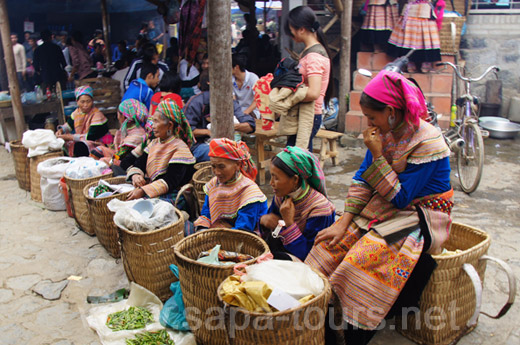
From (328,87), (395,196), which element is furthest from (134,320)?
(328,87)

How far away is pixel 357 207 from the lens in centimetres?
280

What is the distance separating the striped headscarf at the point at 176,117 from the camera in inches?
156

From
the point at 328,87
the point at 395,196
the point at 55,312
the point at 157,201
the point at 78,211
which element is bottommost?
the point at 55,312

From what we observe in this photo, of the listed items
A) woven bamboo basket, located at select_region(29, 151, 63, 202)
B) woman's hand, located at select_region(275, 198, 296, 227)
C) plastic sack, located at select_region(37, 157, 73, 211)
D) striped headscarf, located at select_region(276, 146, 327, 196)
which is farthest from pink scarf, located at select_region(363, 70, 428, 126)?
woven bamboo basket, located at select_region(29, 151, 63, 202)

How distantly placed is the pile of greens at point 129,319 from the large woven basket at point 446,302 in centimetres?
163

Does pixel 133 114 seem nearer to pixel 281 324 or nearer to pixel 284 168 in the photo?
pixel 284 168

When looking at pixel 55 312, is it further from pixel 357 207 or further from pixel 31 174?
pixel 31 174

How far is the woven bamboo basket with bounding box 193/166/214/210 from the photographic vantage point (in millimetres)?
3998

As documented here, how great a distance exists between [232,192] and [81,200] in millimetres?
2036

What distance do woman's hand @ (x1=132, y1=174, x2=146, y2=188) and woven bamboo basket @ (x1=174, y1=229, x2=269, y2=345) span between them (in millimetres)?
1273

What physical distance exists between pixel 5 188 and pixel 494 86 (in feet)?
29.1

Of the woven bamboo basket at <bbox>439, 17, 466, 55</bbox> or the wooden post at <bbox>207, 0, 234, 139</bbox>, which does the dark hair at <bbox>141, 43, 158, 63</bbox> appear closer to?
the wooden post at <bbox>207, 0, 234, 139</bbox>

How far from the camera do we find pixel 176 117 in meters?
4.02

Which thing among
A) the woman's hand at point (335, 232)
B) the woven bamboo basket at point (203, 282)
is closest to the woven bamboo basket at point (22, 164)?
the woven bamboo basket at point (203, 282)
